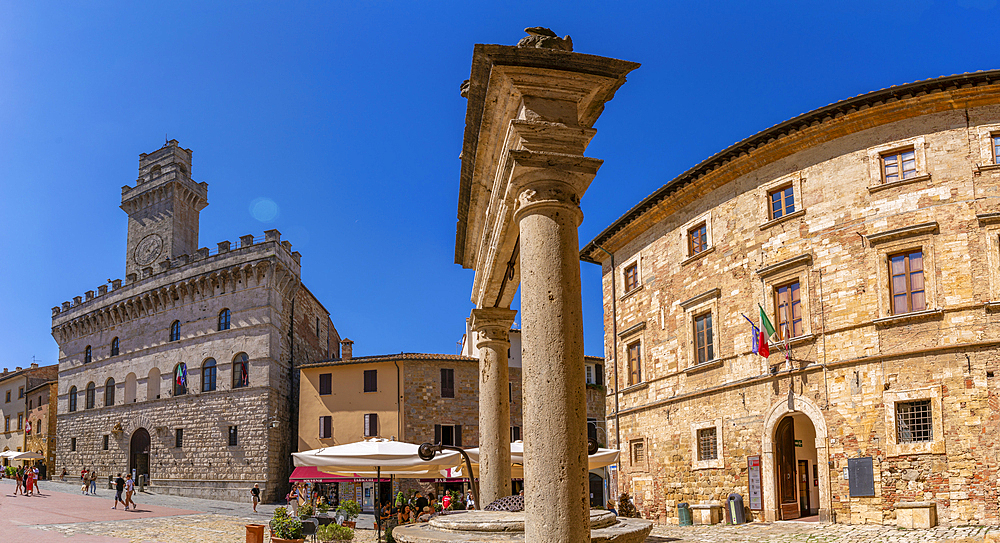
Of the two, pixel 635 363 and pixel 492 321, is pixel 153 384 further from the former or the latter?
pixel 492 321

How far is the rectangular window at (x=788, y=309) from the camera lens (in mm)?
19484

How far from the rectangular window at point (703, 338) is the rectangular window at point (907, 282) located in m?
5.67

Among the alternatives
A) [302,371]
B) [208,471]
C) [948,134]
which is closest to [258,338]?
[302,371]

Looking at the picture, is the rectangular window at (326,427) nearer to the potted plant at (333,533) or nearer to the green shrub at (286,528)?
the potted plant at (333,533)

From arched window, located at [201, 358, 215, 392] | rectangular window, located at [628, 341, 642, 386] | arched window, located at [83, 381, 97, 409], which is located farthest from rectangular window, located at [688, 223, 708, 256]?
arched window, located at [83, 381, 97, 409]

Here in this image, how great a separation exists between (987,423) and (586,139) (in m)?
14.9

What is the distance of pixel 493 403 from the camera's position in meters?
8.55

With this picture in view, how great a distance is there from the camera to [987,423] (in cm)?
1575

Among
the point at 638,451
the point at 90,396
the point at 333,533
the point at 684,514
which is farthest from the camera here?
the point at 90,396

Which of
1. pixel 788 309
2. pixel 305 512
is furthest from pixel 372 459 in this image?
pixel 788 309

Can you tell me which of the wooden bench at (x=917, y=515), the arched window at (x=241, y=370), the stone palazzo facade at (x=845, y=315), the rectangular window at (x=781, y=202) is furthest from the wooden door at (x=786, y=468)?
the arched window at (x=241, y=370)

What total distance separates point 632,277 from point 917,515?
13117 mm

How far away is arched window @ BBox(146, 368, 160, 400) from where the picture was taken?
4038cm

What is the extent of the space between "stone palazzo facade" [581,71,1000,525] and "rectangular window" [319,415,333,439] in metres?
17.2
